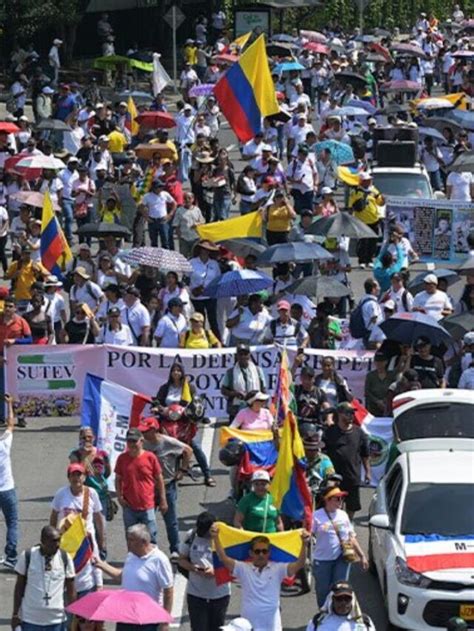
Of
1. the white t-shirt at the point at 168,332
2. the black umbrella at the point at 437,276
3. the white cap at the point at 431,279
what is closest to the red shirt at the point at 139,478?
the white t-shirt at the point at 168,332

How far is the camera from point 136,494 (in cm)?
1783

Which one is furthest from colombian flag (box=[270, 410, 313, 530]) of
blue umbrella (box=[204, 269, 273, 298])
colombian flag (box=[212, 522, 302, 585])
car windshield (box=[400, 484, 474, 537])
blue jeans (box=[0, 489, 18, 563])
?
blue umbrella (box=[204, 269, 273, 298])

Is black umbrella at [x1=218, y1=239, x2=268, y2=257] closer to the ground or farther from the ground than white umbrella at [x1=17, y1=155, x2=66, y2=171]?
closer to the ground

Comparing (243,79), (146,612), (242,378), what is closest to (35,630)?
(146,612)

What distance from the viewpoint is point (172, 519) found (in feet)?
60.2

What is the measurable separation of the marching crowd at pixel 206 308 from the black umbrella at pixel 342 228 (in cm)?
9

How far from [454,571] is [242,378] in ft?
18.8

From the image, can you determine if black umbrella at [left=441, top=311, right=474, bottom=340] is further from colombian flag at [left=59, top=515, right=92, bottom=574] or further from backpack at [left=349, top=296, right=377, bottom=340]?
colombian flag at [left=59, top=515, right=92, bottom=574]

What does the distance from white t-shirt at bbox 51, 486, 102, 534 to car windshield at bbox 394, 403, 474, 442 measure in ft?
10.9

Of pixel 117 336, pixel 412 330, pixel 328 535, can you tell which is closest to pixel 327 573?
pixel 328 535

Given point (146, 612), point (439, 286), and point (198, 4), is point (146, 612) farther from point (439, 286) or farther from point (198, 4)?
point (198, 4)

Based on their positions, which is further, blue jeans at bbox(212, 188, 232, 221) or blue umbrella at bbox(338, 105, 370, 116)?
blue umbrella at bbox(338, 105, 370, 116)

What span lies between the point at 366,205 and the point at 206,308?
18.7ft

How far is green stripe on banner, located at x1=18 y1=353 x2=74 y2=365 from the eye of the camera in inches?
903
